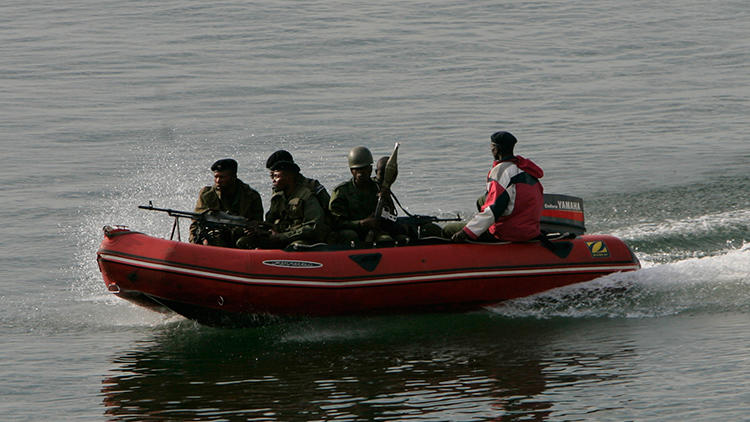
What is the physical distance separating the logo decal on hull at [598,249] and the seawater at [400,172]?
246 mm

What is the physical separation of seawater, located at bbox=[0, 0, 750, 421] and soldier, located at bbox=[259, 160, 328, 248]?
0.85 meters

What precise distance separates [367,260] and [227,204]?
1549mm

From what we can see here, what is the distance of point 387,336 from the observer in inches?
434

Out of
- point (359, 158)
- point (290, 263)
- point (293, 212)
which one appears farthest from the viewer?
point (293, 212)

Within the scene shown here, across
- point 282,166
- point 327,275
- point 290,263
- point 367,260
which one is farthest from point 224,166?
point 367,260

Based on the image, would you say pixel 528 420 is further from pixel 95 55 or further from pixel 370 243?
pixel 95 55

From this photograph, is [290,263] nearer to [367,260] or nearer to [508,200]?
[367,260]

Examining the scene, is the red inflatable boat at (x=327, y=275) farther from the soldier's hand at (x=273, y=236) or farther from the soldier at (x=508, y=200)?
the soldier's hand at (x=273, y=236)

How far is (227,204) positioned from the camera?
1140cm

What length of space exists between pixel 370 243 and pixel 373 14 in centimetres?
2086

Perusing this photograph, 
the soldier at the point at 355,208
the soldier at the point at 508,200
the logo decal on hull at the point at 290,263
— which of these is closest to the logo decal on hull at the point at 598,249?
the soldier at the point at 508,200

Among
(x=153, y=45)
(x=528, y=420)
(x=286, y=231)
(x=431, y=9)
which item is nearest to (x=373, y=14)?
(x=431, y=9)

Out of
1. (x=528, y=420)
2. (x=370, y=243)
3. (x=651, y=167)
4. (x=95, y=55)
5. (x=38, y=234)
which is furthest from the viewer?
(x=95, y=55)

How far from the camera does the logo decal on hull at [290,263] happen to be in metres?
10.8
